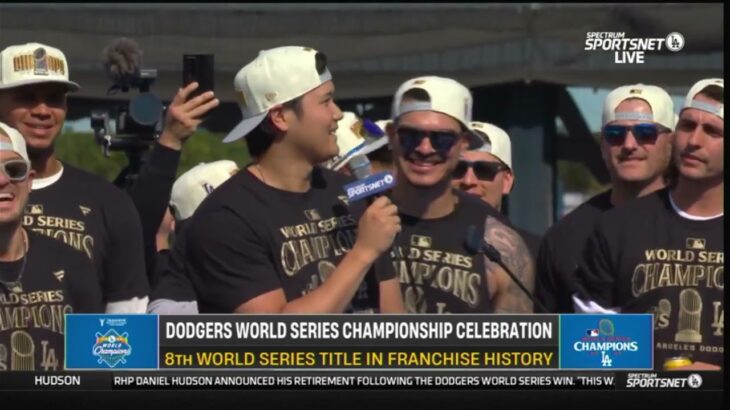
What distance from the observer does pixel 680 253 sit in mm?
8594

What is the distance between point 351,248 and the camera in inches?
338

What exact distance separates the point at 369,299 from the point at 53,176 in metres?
0.99

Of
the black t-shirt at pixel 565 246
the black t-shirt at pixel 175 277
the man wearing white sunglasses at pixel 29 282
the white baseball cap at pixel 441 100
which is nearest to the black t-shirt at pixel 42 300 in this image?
the man wearing white sunglasses at pixel 29 282

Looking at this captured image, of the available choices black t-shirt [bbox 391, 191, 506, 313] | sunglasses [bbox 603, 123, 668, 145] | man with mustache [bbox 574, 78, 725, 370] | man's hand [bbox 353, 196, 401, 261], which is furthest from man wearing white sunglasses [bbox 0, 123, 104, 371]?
sunglasses [bbox 603, 123, 668, 145]

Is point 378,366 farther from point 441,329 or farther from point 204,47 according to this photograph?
point 204,47

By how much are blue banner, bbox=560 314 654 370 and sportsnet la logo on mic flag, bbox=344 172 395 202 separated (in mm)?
645

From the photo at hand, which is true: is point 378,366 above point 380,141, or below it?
below

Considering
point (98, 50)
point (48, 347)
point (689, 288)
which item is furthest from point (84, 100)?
point (689, 288)

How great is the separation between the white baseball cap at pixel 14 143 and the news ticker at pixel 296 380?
25.2 inches

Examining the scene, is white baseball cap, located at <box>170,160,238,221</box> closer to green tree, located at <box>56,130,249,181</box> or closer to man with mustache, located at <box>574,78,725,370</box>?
green tree, located at <box>56,130,249,181</box>

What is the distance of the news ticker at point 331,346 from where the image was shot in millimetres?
8391

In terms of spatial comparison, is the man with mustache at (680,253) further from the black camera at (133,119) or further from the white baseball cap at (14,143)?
the white baseball cap at (14,143)

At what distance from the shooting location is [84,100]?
862 centimetres

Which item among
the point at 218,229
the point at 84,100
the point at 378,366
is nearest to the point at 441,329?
the point at 378,366
